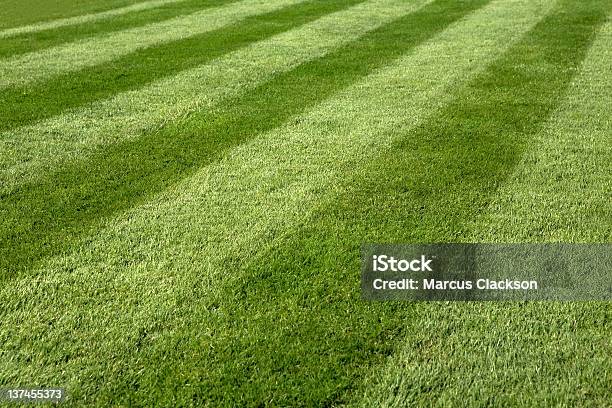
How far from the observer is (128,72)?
7938 mm

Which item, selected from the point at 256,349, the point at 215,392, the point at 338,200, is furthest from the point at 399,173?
the point at 215,392

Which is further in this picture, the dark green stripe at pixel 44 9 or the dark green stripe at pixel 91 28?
the dark green stripe at pixel 44 9

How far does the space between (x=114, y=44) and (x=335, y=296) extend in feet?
25.5

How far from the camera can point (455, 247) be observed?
3.77 meters

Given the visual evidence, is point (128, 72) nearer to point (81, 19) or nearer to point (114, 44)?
point (114, 44)

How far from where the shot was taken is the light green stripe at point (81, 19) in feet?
35.7

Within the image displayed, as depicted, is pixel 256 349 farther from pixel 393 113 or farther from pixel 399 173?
pixel 393 113

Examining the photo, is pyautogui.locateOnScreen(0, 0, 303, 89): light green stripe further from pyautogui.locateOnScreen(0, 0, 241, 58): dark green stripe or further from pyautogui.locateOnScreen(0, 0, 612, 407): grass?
pyautogui.locateOnScreen(0, 0, 612, 407): grass

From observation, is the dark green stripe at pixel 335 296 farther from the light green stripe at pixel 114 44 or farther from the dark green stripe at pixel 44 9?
the dark green stripe at pixel 44 9

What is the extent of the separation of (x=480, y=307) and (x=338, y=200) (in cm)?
148

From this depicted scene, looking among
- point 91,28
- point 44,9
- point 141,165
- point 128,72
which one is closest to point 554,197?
point 141,165

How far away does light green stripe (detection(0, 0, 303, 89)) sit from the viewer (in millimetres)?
8008

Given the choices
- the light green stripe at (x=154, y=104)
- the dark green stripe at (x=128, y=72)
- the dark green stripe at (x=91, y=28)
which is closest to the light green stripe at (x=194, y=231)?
the light green stripe at (x=154, y=104)

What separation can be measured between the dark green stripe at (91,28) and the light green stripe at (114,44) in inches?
12.3
